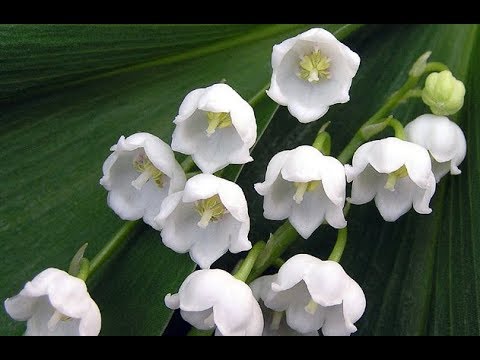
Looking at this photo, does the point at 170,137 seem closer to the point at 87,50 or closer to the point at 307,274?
the point at 87,50

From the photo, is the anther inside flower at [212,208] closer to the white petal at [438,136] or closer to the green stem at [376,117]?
the green stem at [376,117]

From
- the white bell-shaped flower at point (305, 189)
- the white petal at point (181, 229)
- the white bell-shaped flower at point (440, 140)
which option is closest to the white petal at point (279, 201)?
the white bell-shaped flower at point (305, 189)

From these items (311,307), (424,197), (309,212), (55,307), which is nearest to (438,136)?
(424,197)

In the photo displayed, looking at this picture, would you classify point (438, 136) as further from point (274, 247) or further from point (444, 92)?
point (274, 247)

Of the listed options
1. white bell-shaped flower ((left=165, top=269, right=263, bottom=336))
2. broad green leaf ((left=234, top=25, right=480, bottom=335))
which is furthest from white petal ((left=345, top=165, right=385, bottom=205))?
white bell-shaped flower ((left=165, top=269, right=263, bottom=336))

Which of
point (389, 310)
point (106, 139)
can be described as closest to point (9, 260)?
point (106, 139)
